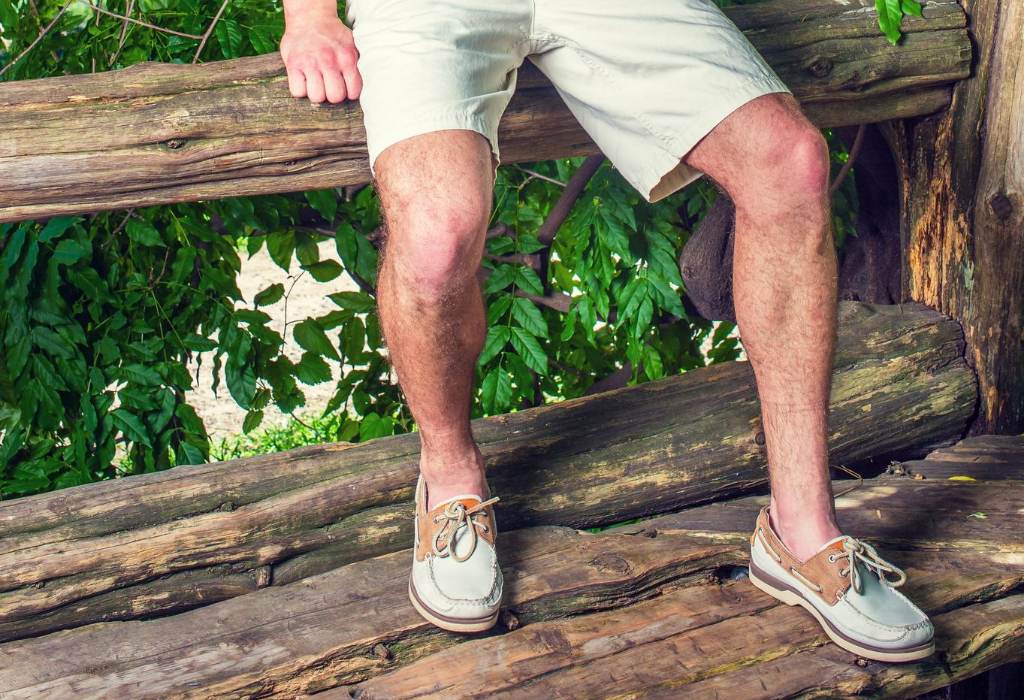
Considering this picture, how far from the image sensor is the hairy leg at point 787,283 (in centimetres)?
185

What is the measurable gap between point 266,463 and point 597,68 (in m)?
1.16

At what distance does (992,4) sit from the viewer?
2518 millimetres

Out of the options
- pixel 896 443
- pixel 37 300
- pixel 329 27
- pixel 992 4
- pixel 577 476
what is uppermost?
pixel 329 27

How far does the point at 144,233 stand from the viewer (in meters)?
2.84

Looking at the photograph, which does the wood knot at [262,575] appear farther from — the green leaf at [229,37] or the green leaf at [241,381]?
the green leaf at [229,37]

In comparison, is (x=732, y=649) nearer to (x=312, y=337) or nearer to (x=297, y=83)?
(x=297, y=83)

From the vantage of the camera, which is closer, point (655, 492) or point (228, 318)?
point (655, 492)

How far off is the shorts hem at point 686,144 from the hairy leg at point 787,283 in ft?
0.05

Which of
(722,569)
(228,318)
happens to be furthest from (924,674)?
(228,318)

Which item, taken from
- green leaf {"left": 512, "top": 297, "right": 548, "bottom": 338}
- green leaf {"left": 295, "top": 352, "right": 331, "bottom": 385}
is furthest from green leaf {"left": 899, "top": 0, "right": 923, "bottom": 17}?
green leaf {"left": 295, "top": 352, "right": 331, "bottom": 385}

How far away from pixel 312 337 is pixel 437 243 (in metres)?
1.48

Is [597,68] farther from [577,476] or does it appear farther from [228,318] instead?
[228,318]

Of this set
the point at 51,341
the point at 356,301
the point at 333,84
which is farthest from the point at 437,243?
the point at 51,341

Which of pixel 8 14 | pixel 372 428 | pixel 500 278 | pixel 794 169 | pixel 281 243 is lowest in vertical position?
pixel 372 428
